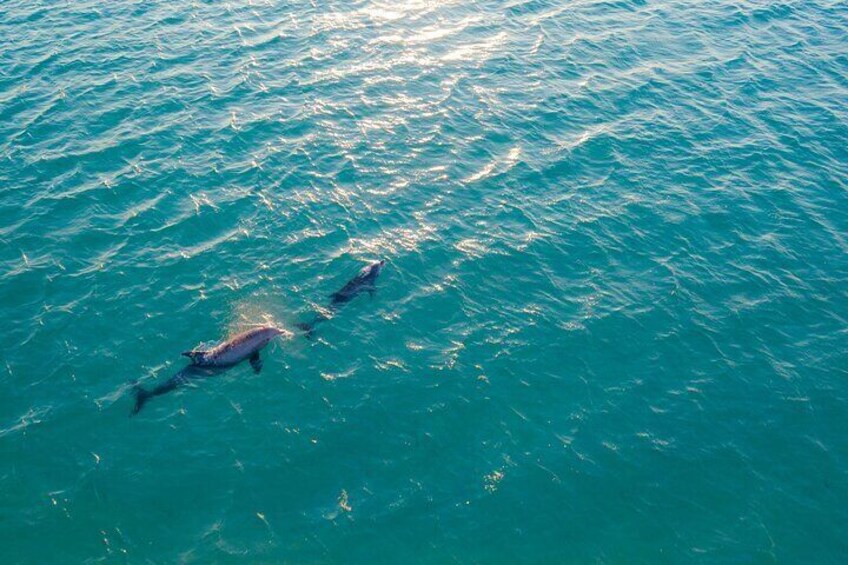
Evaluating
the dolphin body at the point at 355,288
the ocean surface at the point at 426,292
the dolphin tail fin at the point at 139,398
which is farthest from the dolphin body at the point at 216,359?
the dolphin body at the point at 355,288

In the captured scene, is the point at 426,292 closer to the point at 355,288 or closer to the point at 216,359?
the point at 355,288

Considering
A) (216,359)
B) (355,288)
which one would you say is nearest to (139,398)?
(216,359)

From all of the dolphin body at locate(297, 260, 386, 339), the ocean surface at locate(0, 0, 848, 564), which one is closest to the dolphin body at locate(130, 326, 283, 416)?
the ocean surface at locate(0, 0, 848, 564)

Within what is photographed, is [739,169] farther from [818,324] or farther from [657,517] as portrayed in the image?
[657,517]

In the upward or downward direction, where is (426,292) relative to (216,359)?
downward

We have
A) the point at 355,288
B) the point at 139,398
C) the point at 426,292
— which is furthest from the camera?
the point at 426,292

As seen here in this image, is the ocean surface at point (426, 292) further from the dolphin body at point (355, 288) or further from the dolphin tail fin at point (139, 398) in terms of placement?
the dolphin body at point (355, 288)
